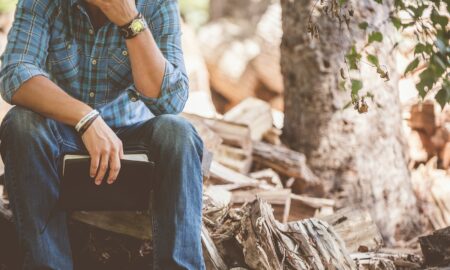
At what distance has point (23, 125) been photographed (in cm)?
214

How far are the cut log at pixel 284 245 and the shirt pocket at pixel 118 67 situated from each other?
0.81 m

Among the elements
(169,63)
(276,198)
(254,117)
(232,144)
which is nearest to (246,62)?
(254,117)

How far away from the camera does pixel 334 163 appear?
413 centimetres

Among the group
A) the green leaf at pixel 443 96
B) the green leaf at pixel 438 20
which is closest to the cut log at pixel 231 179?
the green leaf at pixel 443 96

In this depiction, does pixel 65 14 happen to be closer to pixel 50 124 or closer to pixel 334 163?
pixel 50 124

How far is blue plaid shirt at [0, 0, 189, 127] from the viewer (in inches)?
94.2

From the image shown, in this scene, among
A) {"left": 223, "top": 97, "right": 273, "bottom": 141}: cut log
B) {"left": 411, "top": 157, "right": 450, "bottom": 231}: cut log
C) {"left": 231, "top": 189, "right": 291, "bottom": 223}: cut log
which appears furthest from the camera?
{"left": 223, "top": 97, "right": 273, "bottom": 141}: cut log

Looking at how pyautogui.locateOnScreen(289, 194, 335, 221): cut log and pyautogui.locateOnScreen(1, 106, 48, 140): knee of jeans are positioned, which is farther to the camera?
pyautogui.locateOnScreen(289, 194, 335, 221): cut log

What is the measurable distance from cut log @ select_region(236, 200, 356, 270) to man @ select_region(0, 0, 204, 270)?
287 mm

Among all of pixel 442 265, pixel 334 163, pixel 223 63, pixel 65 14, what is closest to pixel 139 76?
pixel 65 14

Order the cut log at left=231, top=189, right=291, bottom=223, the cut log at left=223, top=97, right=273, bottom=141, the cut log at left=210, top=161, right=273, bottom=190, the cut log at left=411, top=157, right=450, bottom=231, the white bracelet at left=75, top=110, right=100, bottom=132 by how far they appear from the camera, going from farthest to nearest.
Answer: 1. the cut log at left=223, top=97, right=273, bottom=141
2. the cut log at left=411, top=157, right=450, bottom=231
3. the cut log at left=210, top=161, right=273, bottom=190
4. the cut log at left=231, top=189, right=291, bottom=223
5. the white bracelet at left=75, top=110, right=100, bottom=132

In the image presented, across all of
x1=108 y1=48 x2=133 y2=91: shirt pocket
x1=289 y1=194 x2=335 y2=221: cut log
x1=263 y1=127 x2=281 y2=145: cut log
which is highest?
x1=108 y1=48 x2=133 y2=91: shirt pocket

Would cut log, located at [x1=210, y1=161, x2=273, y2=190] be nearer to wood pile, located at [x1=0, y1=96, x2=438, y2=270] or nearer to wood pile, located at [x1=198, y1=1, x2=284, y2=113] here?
wood pile, located at [x1=0, y1=96, x2=438, y2=270]

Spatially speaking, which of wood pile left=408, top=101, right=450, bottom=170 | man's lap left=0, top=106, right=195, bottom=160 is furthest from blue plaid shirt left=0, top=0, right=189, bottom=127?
wood pile left=408, top=101, right=450, bottom=170
